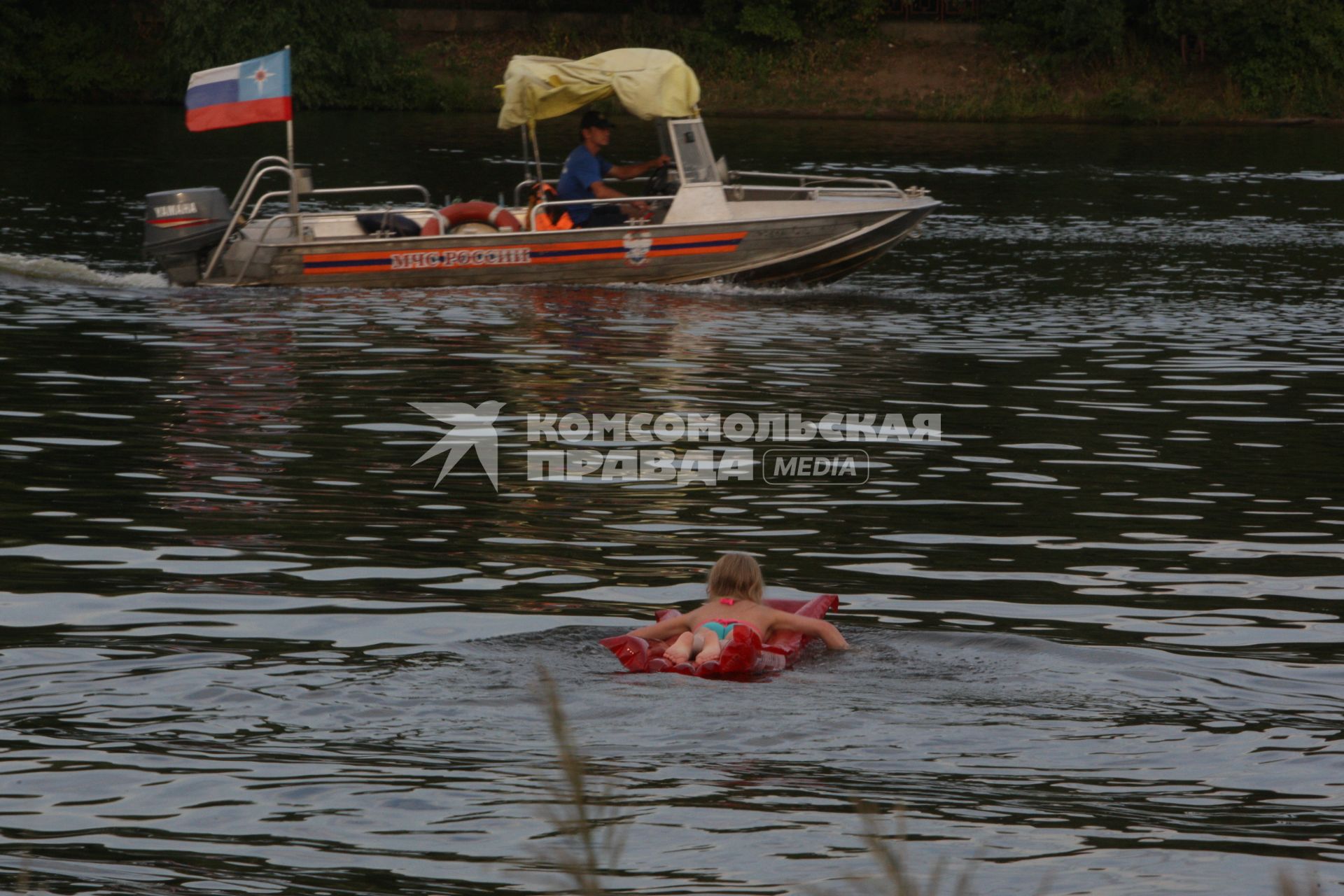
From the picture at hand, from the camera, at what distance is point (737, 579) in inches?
350

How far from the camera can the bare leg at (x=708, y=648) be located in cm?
854

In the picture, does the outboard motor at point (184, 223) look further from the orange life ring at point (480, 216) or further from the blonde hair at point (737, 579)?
the blonde hair at point (737, 579)

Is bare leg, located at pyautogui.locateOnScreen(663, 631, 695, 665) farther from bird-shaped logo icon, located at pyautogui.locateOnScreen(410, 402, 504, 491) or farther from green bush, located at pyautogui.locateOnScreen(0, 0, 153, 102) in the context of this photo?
green bush, located at pyautogui.locateOnScreen(0, 0, 153, 102)

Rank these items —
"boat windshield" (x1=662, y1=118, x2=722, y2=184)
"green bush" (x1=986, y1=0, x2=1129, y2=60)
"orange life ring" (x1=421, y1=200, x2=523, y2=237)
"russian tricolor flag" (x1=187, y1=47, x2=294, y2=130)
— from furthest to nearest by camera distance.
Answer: "green bush" (x1=986, y1=0, x2=1129, y2=60)
"orange life ring" (x1=421, y1=200, x2=523, y2=237)
"boat windshield" (x1=662, y1=118, x2=722, y2=184)
"russian tricolor flag" (x1=187, y1=47, x2=294, y2=130)

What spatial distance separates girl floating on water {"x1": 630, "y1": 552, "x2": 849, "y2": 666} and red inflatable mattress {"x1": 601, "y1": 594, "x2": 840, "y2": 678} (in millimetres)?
42

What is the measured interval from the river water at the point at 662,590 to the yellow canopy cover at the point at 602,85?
2511 millimetres

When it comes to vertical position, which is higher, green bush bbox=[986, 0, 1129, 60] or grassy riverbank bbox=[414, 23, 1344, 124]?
green bush bbox=[986, 0, 1129, 60]

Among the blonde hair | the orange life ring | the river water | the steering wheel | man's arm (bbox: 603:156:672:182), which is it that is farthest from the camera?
the steering wheel

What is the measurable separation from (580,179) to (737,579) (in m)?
13.4

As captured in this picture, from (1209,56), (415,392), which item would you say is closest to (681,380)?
(415,392)

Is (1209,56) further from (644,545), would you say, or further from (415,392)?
(644,545)

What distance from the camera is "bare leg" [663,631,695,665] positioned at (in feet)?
28.1

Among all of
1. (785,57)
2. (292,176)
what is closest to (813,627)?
(292,176)

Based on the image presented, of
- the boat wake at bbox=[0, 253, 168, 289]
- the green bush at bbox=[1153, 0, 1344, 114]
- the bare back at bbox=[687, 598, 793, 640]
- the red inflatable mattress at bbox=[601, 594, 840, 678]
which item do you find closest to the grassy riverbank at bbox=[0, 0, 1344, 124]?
the green bush at bbox=[1153, 0, 1344, 114]
